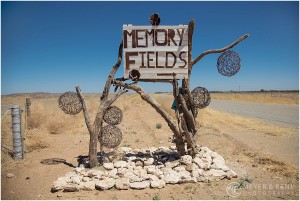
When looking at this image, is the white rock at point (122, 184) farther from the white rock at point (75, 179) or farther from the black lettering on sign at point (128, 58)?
the black lettering on sign at point (128, 58)

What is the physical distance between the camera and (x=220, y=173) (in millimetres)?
7832

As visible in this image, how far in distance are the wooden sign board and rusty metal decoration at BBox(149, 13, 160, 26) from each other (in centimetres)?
11

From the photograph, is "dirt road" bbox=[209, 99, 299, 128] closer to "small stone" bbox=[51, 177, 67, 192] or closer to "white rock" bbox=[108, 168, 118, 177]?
"white rock" bbox=[108, 168, 118, 177]

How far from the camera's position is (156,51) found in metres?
8.52

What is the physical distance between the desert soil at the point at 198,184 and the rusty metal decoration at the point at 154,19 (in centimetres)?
433

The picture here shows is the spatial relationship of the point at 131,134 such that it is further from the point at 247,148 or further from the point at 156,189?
the point at 156,189

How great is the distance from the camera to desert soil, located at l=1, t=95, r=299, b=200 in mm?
6840

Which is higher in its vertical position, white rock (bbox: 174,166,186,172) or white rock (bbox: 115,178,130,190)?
white rock (bbox: 174,166,186,172)

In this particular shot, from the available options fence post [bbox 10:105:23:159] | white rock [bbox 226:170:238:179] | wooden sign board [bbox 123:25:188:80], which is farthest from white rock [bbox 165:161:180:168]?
fence post [bbox 10:105:23:159]

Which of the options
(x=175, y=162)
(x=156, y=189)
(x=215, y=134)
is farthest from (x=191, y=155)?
(x=215, y=134)

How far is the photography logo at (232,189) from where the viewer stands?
681 centimetres

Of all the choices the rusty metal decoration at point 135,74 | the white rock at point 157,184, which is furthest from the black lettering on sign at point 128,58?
the white rock at point 157,184

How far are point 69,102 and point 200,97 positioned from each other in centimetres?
390

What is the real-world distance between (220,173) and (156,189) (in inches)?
70.5
